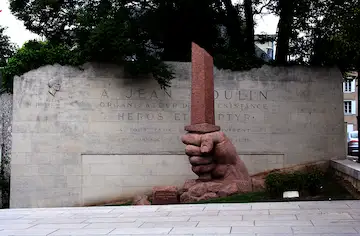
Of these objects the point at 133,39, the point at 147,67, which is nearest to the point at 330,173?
the point at 147,67

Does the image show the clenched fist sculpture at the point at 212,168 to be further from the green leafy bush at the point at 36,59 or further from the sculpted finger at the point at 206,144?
the green leafy bush at the point at 36,59

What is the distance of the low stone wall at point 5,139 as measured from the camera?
14961 mm

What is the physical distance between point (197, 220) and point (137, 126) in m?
7.39

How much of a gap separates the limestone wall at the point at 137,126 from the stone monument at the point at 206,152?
324 cm

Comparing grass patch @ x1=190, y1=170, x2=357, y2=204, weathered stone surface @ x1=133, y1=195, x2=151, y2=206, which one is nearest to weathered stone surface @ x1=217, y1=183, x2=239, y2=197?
grass patch @ x1=190, y1=170, x2=357, y2=204

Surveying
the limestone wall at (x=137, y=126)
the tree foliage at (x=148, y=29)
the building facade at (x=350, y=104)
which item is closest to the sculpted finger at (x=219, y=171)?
the limestone wall at (x=137, y=126)

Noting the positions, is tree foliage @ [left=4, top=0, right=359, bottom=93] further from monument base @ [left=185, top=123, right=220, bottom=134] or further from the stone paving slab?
the stone paving slab

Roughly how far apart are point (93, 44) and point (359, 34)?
24.9ft

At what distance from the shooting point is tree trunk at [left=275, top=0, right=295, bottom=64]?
1525 cm

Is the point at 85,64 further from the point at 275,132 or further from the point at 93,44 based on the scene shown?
the point at 275,132

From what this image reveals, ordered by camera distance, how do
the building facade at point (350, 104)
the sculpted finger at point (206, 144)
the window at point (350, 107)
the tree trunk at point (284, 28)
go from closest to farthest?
the sculpted finger at point (206, 144)
the tree trunk at point (284, 28)
the building facade at point (350, 104)
the window at point (350, 107)

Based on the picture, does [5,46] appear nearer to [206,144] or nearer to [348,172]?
[206,144]

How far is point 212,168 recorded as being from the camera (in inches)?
458

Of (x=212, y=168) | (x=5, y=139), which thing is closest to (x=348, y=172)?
(x=212, y=168)
